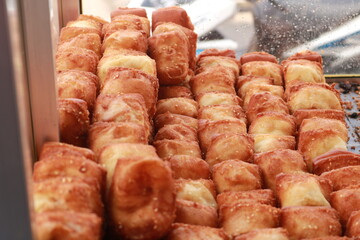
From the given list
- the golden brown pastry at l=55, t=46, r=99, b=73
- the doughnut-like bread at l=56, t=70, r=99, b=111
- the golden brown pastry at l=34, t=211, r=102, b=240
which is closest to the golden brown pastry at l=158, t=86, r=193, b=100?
the golden brown pastry at l=55, t=46, r=99, b=73

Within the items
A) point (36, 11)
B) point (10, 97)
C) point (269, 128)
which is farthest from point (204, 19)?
point (10, 97)

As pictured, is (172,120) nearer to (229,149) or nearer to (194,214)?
(229,149)

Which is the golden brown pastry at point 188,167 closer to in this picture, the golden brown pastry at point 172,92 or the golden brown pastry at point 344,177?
the golden brown pastry at point 344,177

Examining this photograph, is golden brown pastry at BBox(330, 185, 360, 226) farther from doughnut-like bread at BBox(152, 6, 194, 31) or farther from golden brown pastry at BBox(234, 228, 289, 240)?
doughnut-like bread at BBox(152, 6, 194, 31)

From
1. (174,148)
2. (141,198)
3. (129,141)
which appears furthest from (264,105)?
(141,198)

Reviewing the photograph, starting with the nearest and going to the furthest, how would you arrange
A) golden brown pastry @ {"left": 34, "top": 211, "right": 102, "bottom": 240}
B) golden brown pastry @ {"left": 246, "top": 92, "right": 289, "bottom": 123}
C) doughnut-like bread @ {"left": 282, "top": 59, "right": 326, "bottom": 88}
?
golden brown pastry @ {"left": 34, "top": 211, "right": 102, "bottom": 240} → golden brown pastry @ {"left": 246, "top": 92, "right": 289, "bottom": 123} → doughnut-like bread @ {"left": 282, "top": 59, "right": 326, "bottom": 88}

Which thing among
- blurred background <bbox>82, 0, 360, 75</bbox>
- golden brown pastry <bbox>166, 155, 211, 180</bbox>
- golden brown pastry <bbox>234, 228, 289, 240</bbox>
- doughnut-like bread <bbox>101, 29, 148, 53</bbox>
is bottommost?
blurred background <bbox>82, 0, 360, 75</bbox>
